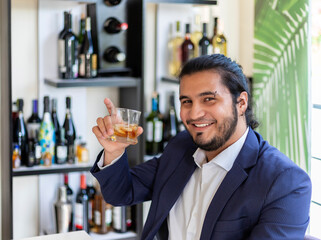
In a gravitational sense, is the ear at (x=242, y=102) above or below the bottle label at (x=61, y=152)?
above

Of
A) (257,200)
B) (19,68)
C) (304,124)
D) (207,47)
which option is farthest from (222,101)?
(19,68)

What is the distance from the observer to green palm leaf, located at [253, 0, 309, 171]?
2949mm

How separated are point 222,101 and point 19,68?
1.56 meters

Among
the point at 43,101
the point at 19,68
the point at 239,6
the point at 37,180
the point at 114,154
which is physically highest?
the point at 239,6

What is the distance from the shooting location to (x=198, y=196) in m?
2.04

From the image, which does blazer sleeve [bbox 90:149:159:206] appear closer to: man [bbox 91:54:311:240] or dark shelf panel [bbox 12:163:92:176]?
man [bbox 91:54:311:240]

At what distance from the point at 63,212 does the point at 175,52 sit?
46.8 inches

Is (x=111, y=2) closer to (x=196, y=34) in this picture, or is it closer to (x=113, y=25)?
(x=113, y=25)

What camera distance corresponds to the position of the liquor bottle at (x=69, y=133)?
311cm

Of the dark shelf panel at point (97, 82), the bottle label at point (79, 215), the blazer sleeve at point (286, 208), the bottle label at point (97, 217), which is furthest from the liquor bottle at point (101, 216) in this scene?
the blazer sleeve at point (286, 208)

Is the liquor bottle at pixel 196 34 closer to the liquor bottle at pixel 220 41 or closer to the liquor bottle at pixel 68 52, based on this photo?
the liquor bottle at pixel 220 41

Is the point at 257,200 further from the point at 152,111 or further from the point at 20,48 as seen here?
the point at 20,48

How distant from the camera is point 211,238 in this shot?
1.87 metres

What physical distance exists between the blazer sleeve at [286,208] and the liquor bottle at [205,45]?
5.01 ft
